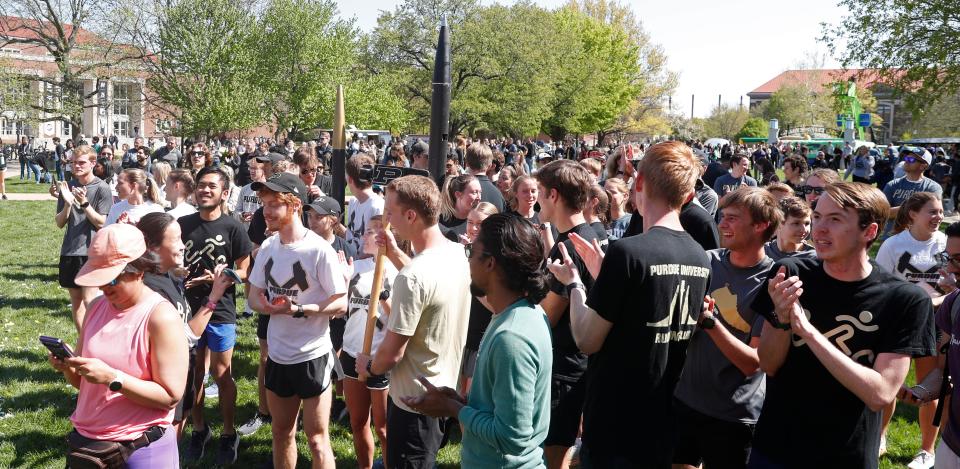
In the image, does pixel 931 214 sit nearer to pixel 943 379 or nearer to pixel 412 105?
pixel 943 379

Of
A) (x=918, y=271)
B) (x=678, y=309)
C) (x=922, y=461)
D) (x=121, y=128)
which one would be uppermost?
(x=121, y=128)

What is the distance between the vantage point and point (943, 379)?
10.9ft

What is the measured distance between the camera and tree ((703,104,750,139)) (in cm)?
8625

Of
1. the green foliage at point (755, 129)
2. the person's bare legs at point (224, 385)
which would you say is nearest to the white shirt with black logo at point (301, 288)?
the person's bare legs at point (224, 385)

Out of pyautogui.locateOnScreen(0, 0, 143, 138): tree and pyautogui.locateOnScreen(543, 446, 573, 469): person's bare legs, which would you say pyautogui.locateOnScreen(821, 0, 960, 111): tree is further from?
pyautogui.locateOnScreen(0, 0, 143, 138): tree

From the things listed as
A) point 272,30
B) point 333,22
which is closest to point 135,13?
point 272,30

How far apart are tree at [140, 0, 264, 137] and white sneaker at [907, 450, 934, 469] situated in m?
33.4

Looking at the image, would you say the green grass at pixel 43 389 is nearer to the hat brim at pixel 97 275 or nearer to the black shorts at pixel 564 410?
the black shorts at pixel 564 410

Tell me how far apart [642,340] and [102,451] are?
2237 millimetres

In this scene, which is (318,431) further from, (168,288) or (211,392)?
(211,392)

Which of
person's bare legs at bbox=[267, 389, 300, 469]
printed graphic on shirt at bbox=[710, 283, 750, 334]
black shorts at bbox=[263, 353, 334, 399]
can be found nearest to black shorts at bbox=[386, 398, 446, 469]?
black shorts at bbox=[263, 353, 334, 399]

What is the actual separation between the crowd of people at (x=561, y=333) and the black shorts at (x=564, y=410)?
0.04ft

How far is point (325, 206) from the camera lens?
5.80m

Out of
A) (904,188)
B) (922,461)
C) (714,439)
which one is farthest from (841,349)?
(904,188)
